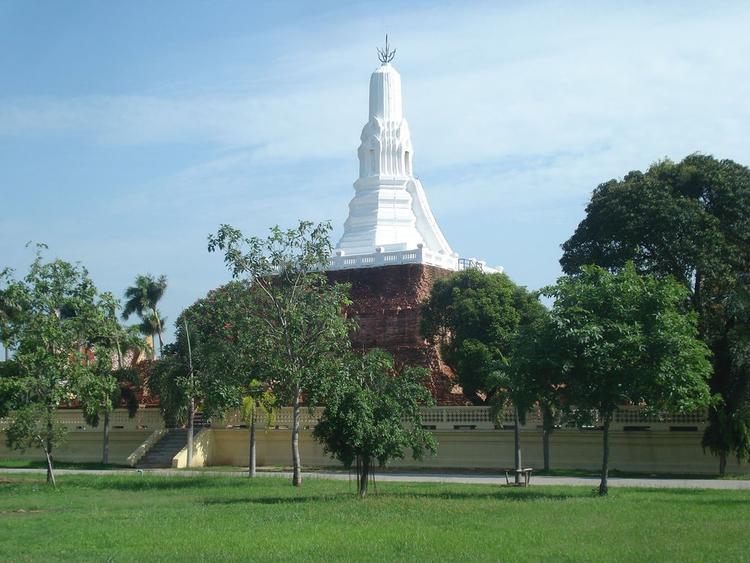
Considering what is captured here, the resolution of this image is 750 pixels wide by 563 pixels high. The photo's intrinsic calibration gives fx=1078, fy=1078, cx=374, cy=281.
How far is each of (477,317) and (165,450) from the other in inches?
499

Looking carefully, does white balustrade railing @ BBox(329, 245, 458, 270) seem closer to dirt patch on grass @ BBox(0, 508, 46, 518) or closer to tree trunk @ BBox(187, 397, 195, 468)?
tree trunk @ BBox(187, 397, 195, 468)

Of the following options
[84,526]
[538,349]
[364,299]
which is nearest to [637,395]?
[538,349]

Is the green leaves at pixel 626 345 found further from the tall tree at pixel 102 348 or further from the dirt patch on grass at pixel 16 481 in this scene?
the dirt patch on grass at pixel 16 481

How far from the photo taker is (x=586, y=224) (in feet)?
121

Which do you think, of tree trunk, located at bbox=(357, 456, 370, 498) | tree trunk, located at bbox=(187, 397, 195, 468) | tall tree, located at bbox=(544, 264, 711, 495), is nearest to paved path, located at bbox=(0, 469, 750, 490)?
tree trunk, located at bbox=(187, 397, 195, 468)

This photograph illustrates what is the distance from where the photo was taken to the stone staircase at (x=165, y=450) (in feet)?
129

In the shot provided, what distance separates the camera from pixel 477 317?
132ft

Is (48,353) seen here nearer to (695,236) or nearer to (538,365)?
(538,365)

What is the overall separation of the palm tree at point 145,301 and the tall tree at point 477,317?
12.0m

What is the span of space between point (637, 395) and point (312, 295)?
10011 millimetres

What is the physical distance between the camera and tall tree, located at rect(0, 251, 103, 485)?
3053 cm

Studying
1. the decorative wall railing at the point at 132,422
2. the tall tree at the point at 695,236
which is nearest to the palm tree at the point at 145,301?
the decorative wall railing at the point at 132,422

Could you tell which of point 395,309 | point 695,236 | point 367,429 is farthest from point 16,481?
point 395,309

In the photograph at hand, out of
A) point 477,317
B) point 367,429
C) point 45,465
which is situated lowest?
point 45,465
